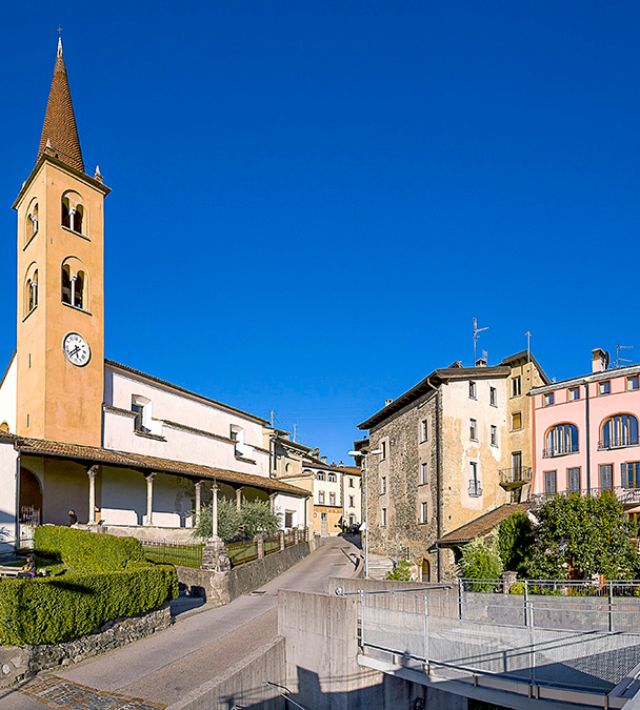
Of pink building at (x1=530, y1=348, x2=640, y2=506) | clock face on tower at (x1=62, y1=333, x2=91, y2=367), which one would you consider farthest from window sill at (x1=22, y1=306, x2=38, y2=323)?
pink building at (x1=530, y1=348, x2=640, y2=506)

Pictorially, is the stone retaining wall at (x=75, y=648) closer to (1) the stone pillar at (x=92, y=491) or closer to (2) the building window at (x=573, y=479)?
(1) the stone pillar at (x=92, y=491)

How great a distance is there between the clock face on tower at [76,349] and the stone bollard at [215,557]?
14991 millimetres

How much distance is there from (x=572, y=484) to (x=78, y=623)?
27.9 metres

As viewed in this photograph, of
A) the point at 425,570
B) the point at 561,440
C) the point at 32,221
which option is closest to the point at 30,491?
the point at 32,221

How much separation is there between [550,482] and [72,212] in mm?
30894

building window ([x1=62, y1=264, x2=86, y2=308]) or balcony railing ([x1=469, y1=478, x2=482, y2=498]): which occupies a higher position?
building window ([x1=62, y1=264, x2=86, y2=308])

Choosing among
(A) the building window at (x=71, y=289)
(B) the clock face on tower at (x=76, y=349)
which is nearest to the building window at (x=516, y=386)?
(B) the clock face on tower at (x=76, y=349)

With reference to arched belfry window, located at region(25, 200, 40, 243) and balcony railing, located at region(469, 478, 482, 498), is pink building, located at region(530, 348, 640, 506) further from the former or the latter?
arched belfry window, located at region(25, 200, 40, 243)

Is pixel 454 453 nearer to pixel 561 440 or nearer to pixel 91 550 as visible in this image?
pixel 561 440

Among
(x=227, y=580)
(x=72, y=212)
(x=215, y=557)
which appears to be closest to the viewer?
(x=227, y=580)

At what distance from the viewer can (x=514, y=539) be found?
106 ft

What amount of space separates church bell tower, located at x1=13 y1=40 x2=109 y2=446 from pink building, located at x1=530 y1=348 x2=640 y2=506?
983 inches

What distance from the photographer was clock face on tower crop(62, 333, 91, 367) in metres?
36.3

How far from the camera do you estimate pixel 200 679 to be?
1523 centimetres
